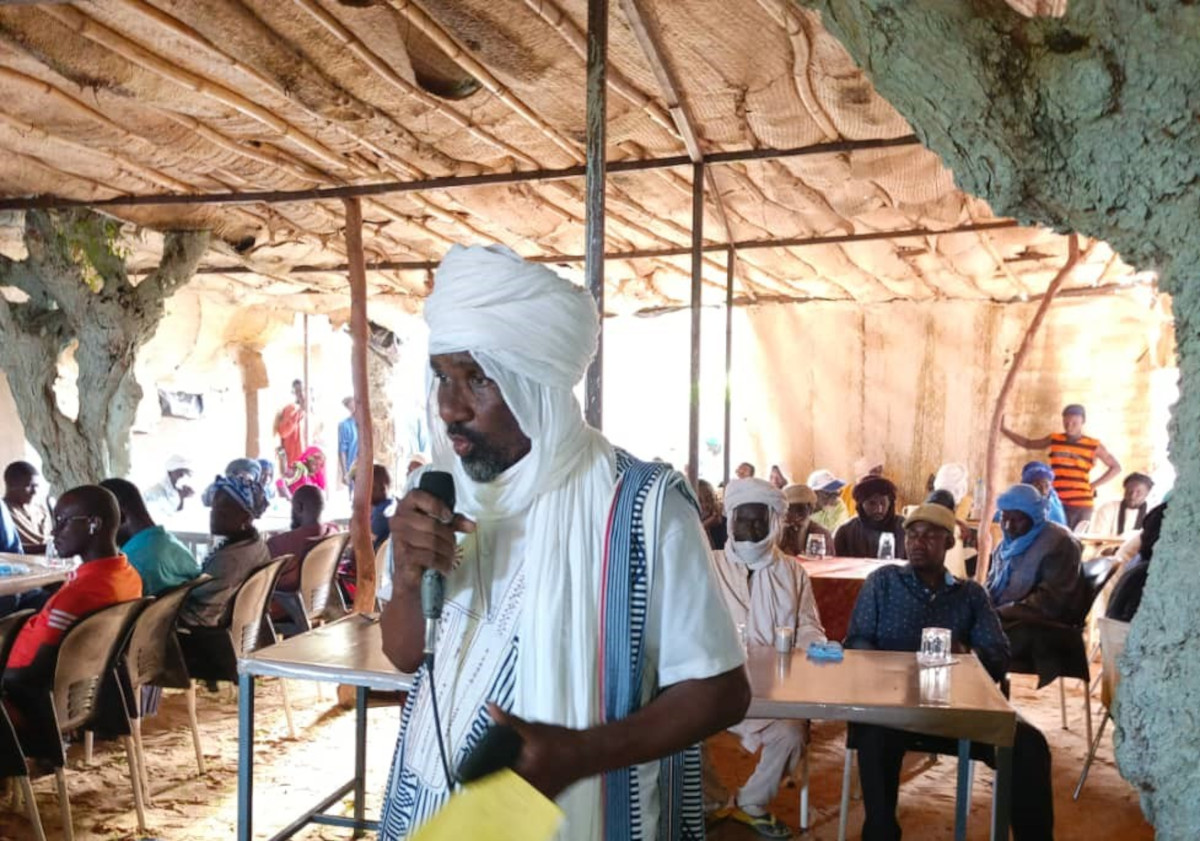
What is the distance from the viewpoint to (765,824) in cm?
402

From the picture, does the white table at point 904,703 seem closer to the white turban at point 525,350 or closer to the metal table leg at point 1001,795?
the metal table leg at point 1001,795

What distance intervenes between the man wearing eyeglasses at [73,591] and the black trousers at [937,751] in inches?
114

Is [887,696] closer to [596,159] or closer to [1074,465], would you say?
[596,159]

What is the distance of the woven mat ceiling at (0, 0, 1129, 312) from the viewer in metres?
3.81

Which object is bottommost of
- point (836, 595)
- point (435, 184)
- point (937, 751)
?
point (937, 751)

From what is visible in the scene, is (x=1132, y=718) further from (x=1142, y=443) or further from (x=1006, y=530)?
(x=1142, y=443)

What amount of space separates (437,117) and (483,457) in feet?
12.2

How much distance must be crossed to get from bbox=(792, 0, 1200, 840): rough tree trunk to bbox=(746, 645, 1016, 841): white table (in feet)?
1.54

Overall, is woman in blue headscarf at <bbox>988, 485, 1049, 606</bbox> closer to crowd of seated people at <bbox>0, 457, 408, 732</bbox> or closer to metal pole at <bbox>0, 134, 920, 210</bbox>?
metal pole at <bbox>0, 134, 920, 210</bbox>

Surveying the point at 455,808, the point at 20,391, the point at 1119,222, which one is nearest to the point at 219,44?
the point at 1119,222

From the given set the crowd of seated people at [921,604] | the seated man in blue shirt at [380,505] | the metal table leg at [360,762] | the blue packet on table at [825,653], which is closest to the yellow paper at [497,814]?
the crowd of seated people at [921,604]

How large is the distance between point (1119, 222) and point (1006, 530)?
3.94 metres

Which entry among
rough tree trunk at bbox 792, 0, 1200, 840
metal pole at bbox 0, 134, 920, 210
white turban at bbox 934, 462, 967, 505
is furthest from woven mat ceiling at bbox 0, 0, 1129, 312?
white turban at bbox 934, 462, 967, 505

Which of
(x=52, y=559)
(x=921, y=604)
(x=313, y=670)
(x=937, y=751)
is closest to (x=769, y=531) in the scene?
(x=921, y=604)
